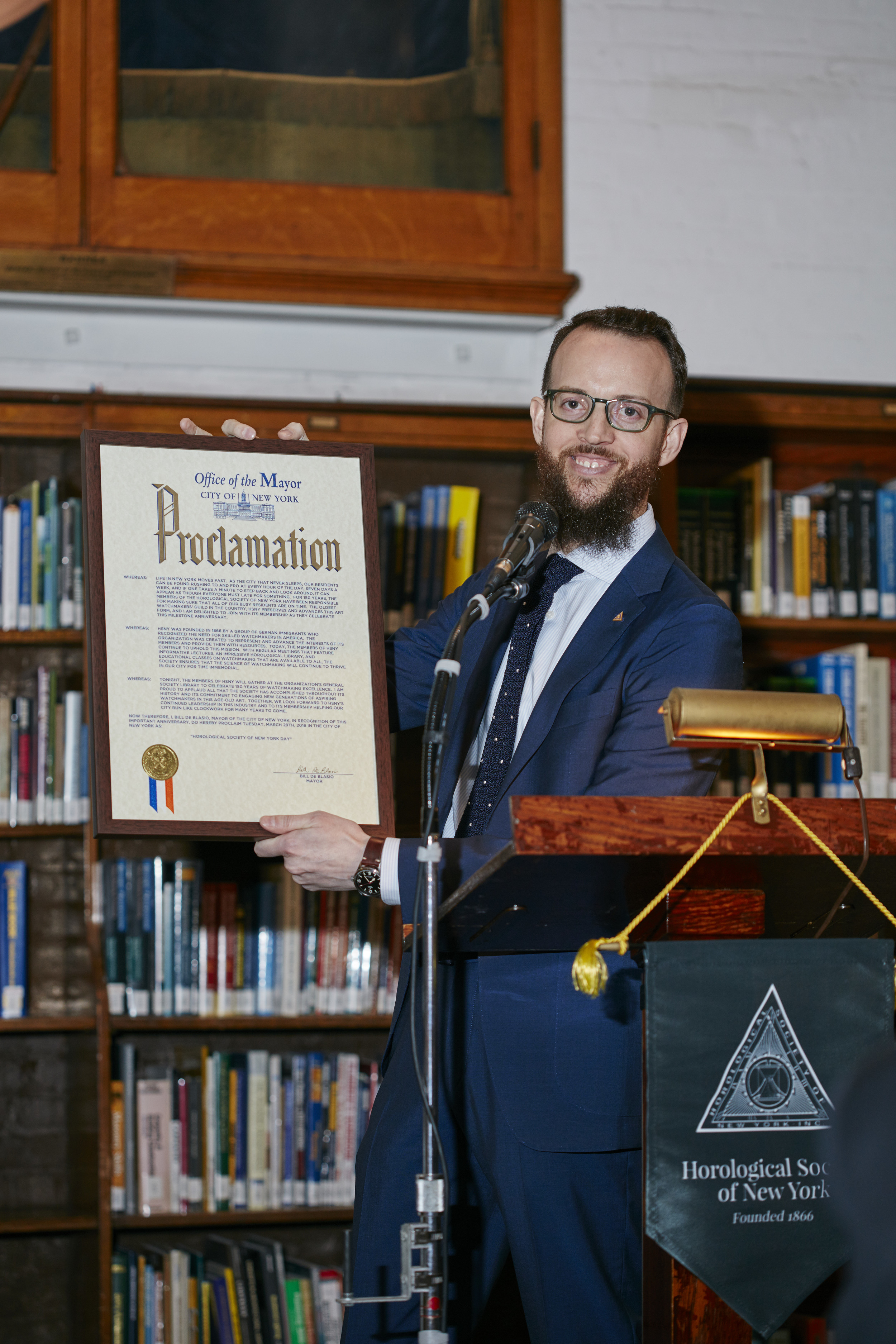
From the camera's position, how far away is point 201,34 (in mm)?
3012

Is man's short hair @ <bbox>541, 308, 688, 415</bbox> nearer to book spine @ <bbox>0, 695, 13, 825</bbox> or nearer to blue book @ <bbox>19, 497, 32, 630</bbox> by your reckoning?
blue book @ <bbox>19, 497, 32, 630</bbox>

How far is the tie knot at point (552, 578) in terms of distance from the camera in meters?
1.96

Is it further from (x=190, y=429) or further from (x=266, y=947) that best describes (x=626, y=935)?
(x=266, y=947)

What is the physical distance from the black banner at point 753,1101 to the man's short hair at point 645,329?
1118 mm

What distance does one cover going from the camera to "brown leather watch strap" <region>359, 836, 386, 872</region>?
1.56 metres

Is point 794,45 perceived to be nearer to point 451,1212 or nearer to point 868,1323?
point 451,1212

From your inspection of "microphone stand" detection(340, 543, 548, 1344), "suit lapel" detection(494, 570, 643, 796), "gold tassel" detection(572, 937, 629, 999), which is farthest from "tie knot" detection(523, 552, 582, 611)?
"gold tassel" detection(572, 937, 629, 999)

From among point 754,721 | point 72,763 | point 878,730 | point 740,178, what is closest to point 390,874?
point 754,721

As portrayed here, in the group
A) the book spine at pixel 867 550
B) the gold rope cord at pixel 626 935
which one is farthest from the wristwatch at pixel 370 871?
the book spine at pixel 867 550

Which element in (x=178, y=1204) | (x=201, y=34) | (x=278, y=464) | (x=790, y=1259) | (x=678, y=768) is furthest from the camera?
(x=201, y=34)

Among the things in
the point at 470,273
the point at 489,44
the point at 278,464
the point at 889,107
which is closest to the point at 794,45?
the point at 889,107

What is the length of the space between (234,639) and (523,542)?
1.65ft

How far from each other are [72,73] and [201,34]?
0.33 metres

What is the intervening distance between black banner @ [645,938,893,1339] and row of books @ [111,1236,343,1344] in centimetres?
205
